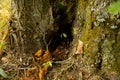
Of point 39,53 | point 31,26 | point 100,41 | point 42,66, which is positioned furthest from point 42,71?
point 100,41

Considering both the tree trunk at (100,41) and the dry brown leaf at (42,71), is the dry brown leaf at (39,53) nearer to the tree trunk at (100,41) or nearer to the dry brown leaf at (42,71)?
the dry brown leaf at (42,71)

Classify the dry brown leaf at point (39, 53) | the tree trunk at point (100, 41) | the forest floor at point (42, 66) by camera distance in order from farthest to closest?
the dry brown leaf at point (39, 53)
the forest floor at point (42, 66)
the tree trunk at point (100, 41)

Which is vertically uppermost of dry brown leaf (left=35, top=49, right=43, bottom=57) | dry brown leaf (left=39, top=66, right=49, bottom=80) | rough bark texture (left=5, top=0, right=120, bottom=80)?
rough bark texture (left=5, top=0, right=120, bottom=80)

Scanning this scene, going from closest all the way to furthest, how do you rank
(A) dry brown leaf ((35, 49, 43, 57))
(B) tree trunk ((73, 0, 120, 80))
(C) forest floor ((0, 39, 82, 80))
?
(B) tree trunk ((73, 0, 120, 80)), (C) forest floor ((0, 39, 82, 80)), (A) dry brown leaf ((35, 49, 43, 57))

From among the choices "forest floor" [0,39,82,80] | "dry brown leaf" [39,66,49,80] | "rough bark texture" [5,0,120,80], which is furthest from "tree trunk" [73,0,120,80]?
"dry brown leaf" [39,66,49,80]

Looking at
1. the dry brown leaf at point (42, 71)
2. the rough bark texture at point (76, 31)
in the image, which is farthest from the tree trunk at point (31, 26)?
the dry brown leaf at point (42, 71)

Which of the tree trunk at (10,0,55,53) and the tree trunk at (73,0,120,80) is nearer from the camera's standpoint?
the tree trunk at (73,0,120,80)

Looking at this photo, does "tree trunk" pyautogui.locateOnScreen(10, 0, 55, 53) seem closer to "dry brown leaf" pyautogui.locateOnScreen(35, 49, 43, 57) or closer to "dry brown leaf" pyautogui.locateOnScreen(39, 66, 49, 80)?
"dry brown leaf" pyautogui.locateOnScreen(35, 49, 43, 57)

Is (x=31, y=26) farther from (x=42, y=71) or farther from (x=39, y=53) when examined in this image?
(x=42, y=71)

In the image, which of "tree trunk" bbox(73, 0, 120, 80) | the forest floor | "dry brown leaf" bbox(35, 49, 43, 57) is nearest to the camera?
"tree trunk" bbox(73, 0, 120, 80)

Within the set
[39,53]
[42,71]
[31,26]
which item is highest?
[31,26]

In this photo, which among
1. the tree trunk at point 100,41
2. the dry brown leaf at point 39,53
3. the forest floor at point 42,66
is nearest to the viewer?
the tree trunk at point 100,41

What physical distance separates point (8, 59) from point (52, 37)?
475 mm

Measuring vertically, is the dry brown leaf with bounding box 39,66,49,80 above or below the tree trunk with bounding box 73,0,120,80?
below
